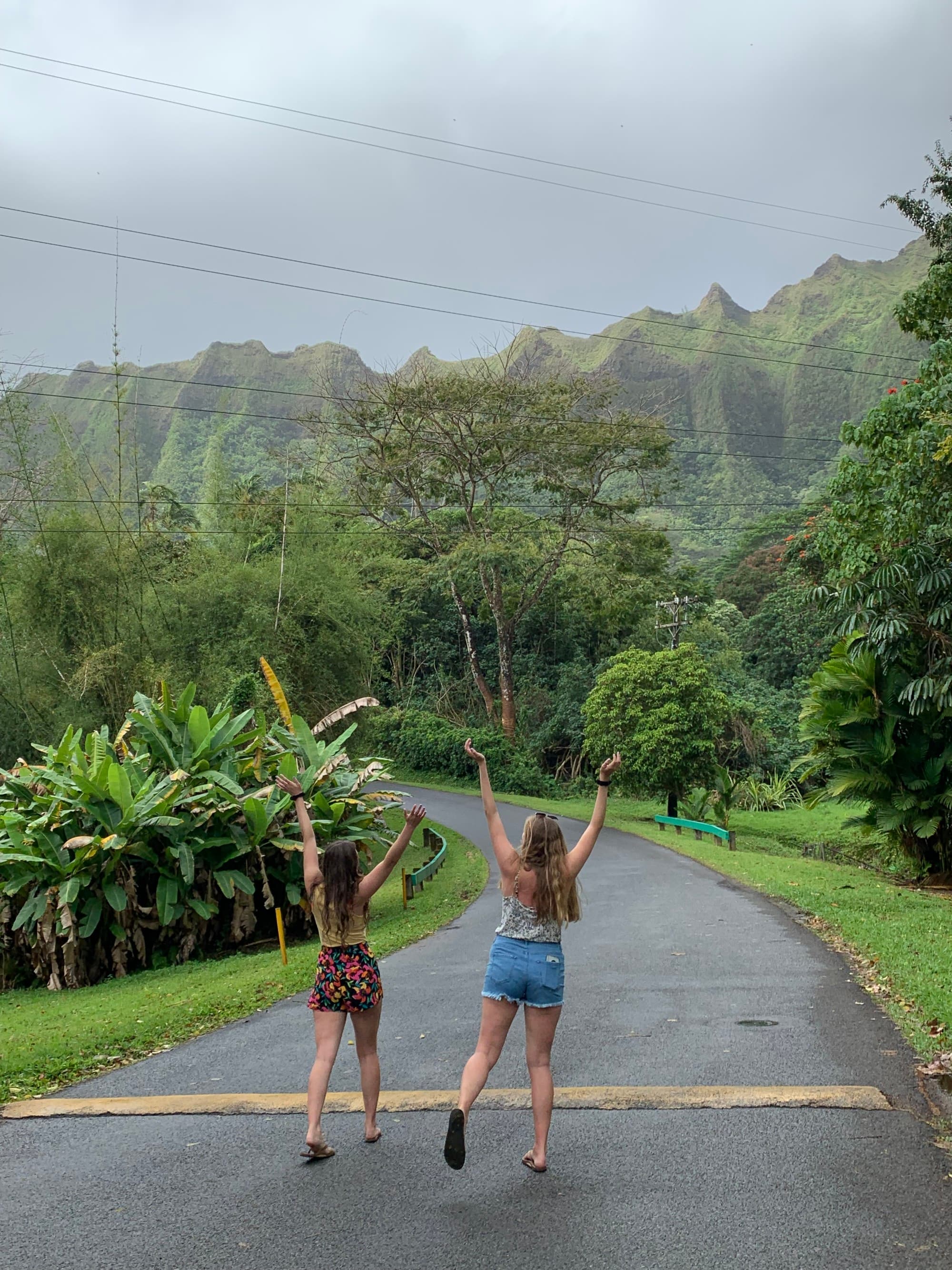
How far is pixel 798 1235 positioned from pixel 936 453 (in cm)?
1047

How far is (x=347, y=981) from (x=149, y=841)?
24.6 ft

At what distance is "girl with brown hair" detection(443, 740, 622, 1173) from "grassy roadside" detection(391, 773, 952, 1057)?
305 centimetres

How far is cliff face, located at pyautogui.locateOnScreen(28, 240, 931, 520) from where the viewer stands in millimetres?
80250

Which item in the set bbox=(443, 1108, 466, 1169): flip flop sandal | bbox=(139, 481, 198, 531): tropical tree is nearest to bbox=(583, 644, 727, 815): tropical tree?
bbox=(139, 481, 198, 531): tropical tree

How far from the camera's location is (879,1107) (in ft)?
17.8

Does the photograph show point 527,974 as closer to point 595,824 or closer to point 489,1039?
point 489,1039

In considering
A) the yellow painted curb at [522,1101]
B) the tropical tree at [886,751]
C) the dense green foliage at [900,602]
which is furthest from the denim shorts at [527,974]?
the tropical tree at [886,751]

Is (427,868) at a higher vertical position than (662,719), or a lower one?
lower

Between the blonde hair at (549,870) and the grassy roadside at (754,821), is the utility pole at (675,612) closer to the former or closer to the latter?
the grassy roadside at (754,821)

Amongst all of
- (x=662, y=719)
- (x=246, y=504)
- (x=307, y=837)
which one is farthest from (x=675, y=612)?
(x=307, y=837)

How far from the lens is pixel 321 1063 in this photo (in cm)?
491

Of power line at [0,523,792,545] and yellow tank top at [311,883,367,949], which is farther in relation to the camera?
power line at [0,523,792,545]

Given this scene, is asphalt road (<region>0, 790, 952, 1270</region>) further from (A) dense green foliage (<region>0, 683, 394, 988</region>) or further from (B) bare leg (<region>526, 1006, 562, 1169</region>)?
(A) dense green foliage (<region>0, 683, 394, 988</region>)

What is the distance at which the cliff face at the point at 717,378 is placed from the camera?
80250 millimetres
